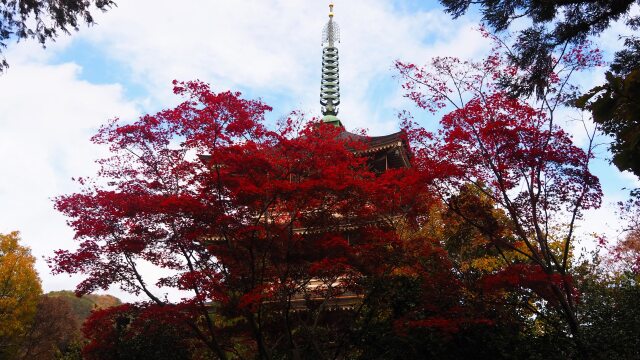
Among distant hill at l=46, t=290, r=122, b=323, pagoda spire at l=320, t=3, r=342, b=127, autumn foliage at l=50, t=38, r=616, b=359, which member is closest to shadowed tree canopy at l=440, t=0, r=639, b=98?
autumn foliage at l=50, t=38, r=616, b=359

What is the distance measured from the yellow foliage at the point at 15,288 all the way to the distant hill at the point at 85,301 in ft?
99.1

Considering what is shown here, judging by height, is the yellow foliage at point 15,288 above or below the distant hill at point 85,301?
below

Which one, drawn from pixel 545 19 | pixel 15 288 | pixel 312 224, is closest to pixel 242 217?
pixel 312 224

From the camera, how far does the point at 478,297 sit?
983 centimetres

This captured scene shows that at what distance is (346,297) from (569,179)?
785 cm

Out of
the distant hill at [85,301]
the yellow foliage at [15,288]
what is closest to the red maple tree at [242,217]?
the yellow foliage at [15,288]

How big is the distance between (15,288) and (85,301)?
38033mm

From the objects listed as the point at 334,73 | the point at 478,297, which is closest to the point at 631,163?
the point at 478,297

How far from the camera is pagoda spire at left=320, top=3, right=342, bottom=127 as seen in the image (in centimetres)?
3272

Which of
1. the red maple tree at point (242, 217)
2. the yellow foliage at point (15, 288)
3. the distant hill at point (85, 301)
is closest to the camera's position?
the red maple tree at point (242, 217)

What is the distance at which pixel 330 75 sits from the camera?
33.7 meters

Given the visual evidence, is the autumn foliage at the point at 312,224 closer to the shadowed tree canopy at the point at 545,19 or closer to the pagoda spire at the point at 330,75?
the shadowed tree canopy at the point at 545,19

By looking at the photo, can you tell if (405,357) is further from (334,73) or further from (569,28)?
(334,73)

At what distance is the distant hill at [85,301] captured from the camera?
5408 centimetres
